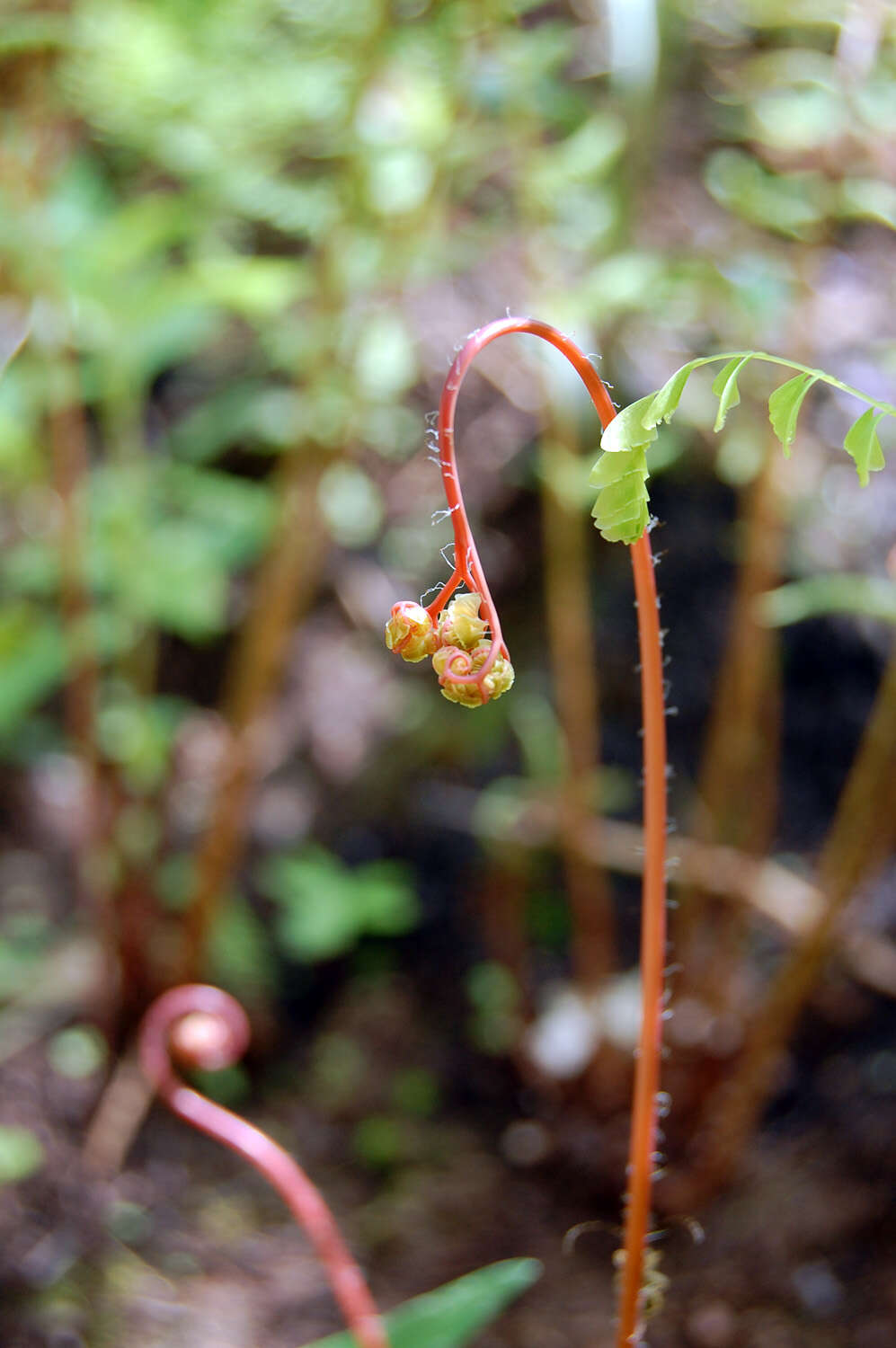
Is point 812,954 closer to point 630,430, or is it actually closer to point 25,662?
point 630,430

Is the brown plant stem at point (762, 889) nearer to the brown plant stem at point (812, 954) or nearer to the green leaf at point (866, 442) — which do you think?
the brown plant stem at point (812, 954)

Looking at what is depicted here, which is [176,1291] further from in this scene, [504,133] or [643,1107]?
[504,133]

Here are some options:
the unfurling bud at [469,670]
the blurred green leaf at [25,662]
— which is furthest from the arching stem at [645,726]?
the blurred green leaf at [25,662]

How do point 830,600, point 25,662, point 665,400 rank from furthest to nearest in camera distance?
point 25,662
point 830,600
point 665,400

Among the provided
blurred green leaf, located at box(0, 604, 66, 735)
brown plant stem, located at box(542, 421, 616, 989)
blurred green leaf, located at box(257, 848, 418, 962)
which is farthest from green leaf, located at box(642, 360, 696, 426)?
blurred green leaf, located at box(257, 848, 418, 962)

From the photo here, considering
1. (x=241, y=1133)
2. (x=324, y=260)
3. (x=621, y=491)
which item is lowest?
(x=241, y=1133)

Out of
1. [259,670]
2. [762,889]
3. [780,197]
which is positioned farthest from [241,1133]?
[780,197]
